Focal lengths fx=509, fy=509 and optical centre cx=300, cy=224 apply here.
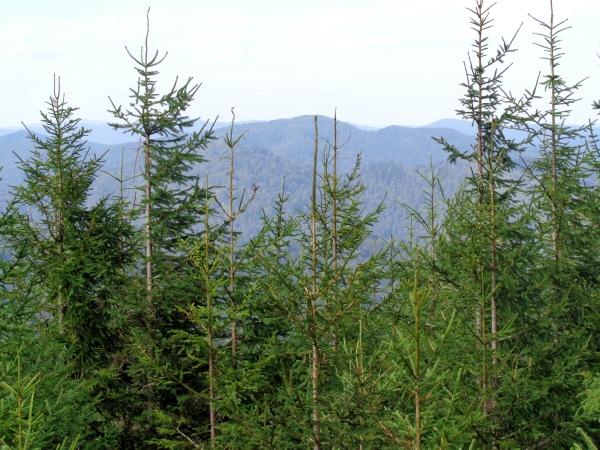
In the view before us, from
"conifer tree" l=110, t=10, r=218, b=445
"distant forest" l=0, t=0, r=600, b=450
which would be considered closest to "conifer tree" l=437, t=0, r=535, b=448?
"distant forest" l=0, t=0, r=600, b=450

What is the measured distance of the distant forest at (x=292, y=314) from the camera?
17.6 feet

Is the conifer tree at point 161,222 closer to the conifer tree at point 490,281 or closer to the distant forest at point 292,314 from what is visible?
the distant forest at point 292,314

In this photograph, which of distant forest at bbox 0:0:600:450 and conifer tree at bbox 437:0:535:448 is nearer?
distant forest at bbox 0:0:600:450

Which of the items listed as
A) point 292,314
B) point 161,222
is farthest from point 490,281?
point 161,222

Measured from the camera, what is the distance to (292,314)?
532cm

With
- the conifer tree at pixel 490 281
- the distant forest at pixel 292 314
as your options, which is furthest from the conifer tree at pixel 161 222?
the conifer tree at pixel 490 281

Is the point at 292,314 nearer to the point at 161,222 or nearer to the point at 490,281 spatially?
the point at 490,281

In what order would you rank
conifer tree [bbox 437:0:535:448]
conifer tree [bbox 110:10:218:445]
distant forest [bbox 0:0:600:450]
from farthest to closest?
conifer tree [bbox 110:10:218:445] < conifer tree [bbox 437:0:535:448] < distant forest [bbox 0:0:600:450]

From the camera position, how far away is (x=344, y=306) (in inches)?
213

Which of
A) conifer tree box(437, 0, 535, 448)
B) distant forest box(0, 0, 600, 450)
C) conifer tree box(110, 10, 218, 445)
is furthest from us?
conifer tree box(110, 10, 218, 445)

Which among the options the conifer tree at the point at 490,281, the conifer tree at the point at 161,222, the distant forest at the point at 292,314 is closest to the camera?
the distant forest at the point at 292,314

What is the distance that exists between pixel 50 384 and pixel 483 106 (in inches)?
396

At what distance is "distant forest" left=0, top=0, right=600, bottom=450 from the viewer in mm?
5352

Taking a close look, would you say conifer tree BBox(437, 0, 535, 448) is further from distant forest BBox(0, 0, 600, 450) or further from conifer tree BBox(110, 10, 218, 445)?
conifer tree BBox(110, 10, 218, 445)
